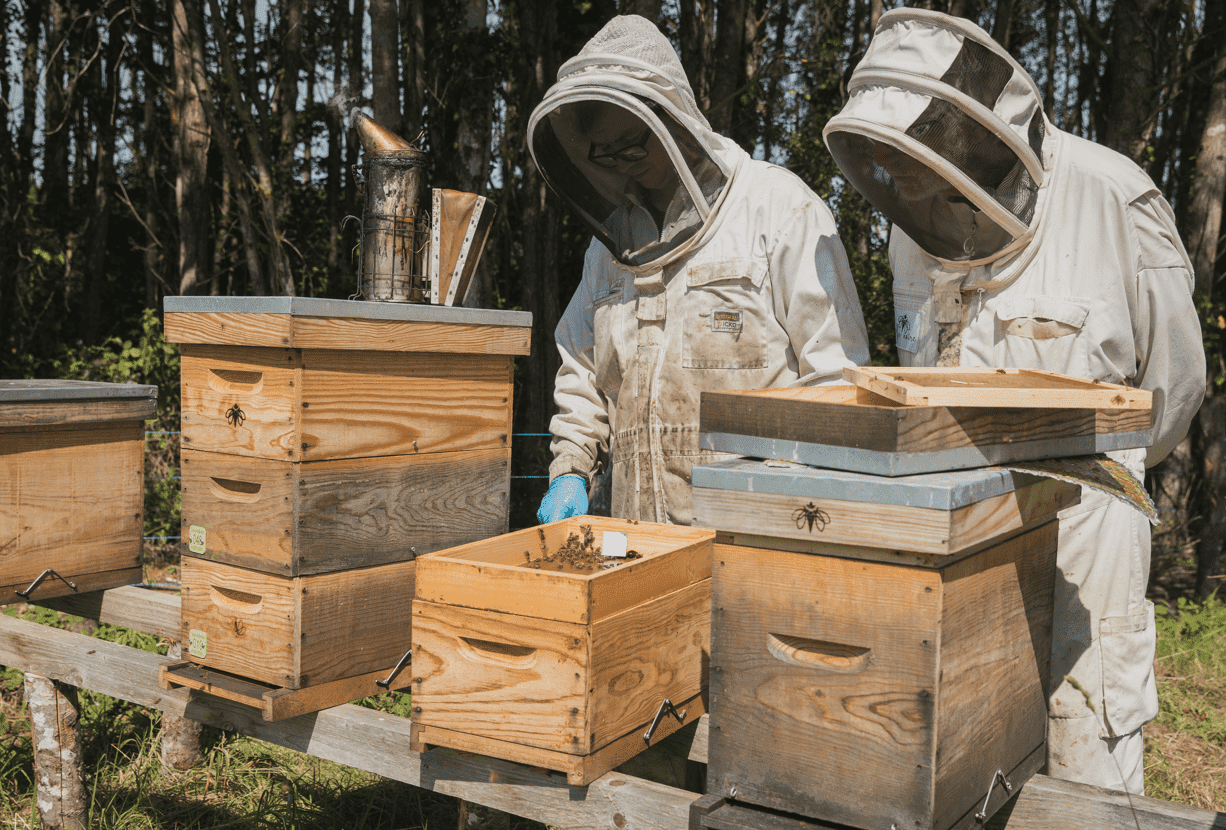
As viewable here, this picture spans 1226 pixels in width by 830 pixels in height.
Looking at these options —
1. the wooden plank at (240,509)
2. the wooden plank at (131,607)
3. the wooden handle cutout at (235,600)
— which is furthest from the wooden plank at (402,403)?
the wooden plank at (131,607)

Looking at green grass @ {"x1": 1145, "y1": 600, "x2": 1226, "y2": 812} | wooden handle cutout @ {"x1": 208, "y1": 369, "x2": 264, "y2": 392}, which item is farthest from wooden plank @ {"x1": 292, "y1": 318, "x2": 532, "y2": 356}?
green grass @ {"x1": 1145, "y1": 600, "x2": 1226, "y2": 812}

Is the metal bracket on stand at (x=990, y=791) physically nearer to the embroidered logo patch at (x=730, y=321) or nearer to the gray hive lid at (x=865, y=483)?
the gray hive lid at (x=865, y=483)

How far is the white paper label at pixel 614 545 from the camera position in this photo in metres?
1.99

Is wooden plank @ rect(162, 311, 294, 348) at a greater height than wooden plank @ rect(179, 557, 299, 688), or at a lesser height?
greater

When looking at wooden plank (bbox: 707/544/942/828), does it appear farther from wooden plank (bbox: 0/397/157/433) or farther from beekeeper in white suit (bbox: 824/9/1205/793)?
wooden plank (bbox: 0/397/157/433)

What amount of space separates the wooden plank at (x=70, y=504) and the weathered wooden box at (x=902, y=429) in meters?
2.34

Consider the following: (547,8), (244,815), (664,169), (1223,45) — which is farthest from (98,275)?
(1223,45)

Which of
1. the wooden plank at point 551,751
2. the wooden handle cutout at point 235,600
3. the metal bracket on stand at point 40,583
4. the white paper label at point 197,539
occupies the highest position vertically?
the white paper label at point 197,539

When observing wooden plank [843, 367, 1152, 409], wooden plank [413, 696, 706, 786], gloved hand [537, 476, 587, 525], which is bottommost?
wooden plank [413, 696, 706, 786]

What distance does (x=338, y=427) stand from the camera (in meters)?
2.02

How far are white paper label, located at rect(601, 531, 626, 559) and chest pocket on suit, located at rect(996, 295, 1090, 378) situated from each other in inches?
39.1

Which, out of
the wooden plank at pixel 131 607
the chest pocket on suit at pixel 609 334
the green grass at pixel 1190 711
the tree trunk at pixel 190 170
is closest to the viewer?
the chest pocket on suit at pixel 609 334

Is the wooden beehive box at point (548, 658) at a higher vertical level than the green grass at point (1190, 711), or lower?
higher

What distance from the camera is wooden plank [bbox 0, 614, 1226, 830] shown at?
139 centimetres
